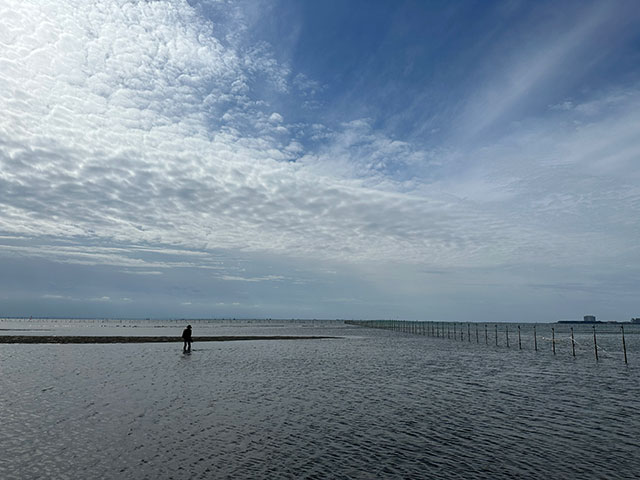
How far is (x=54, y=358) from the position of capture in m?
47.2

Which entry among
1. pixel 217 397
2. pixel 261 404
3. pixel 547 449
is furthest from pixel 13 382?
pixel 547 449

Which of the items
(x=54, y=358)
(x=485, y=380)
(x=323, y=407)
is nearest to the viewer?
(x=323, y=407)

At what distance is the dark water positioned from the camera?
14.6 metres

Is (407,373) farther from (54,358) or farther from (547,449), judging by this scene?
(54,358)

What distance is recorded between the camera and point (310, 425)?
2020 cm

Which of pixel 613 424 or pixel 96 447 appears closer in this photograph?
pixel 96 447

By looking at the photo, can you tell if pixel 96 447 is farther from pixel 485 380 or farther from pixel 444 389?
pixel 485 380

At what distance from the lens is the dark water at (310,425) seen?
47.8 ft

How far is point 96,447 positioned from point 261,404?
10.2m

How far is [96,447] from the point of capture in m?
16.0

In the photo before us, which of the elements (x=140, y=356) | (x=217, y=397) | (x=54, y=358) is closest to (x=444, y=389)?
(x=217, y=397)

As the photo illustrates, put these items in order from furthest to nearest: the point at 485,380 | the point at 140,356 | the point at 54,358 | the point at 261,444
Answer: the point at 140,356 → the point at 54,358 → the point at 485,380 → the point at 261,444

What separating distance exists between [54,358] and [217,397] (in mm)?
31111

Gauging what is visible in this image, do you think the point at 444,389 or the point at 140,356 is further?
the point at 140,356
